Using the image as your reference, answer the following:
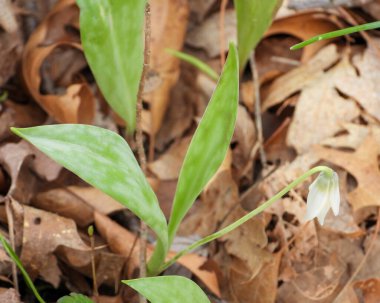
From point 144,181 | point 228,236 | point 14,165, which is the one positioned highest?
point 144,181

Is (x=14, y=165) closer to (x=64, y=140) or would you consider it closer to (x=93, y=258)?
(x=93, y=258)

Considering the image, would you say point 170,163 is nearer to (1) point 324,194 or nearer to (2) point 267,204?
(2) point 267,204

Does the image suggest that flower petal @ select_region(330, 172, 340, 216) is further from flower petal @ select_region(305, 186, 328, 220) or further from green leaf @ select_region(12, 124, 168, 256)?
green leaf @ select_region(12, 124, 168, 256)

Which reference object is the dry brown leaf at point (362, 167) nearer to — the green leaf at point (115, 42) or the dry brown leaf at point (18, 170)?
the green leaf at point (115, 42)

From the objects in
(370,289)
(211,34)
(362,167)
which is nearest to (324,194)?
(370,289)

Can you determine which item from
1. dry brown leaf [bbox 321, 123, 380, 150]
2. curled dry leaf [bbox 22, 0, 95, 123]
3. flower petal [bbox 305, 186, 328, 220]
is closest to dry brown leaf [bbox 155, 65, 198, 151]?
curled dry leaf [bbox 22, 0, 95, 123]

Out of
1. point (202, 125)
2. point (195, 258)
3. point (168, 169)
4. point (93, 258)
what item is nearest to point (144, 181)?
point (202, 125)
